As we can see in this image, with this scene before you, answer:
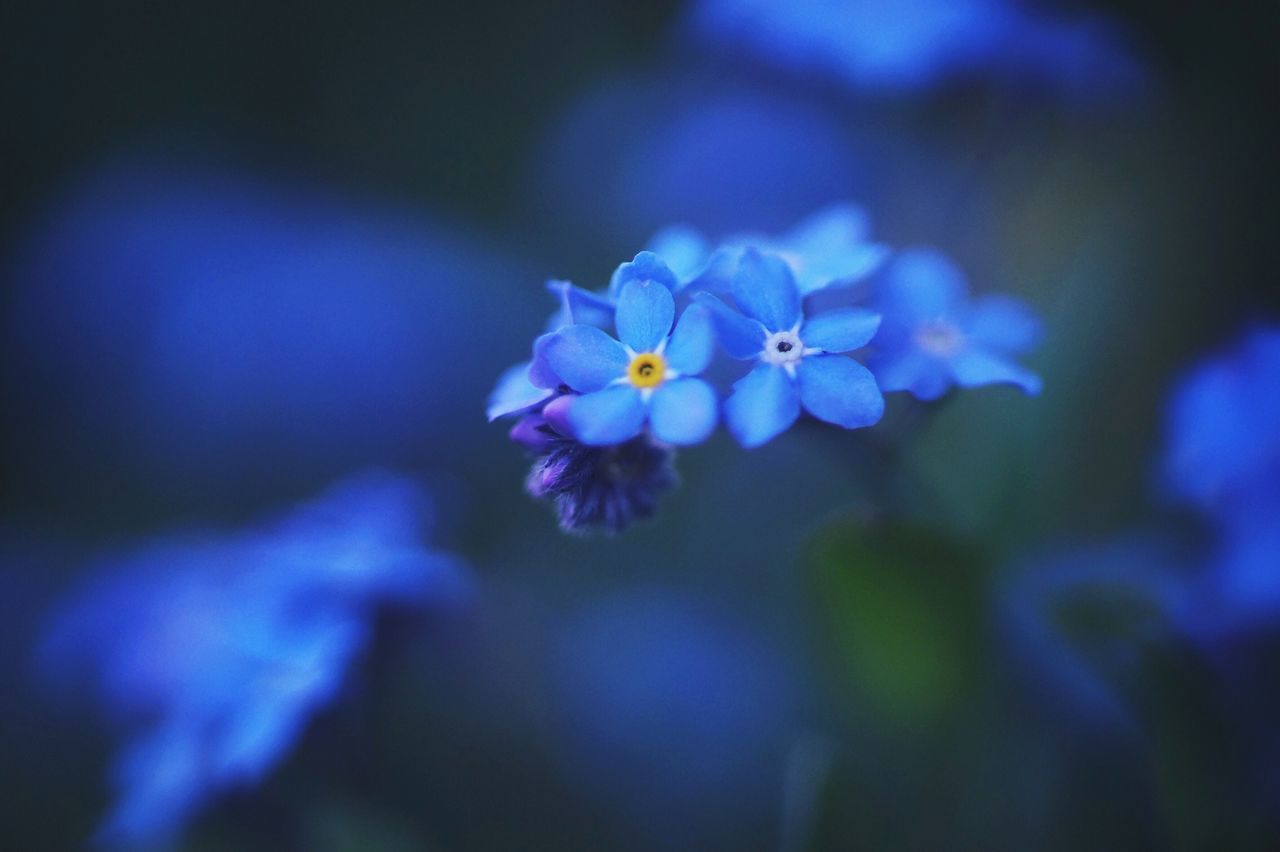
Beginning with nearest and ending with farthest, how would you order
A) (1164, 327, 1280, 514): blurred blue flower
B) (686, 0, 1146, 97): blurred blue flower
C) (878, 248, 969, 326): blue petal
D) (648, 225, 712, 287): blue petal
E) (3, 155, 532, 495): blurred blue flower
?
1. (648, 225, 712, 287): blue petal
2. (878, 248, 969, 326): blue petal
3. (1164, 327, 1280, 514): blurred blue flower
4. (686, 0, 1146, 97): blurred blue flower
5. (3, 155, 532, 495): blurred blue flower

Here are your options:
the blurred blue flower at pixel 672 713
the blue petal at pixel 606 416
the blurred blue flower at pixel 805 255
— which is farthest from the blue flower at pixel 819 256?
the blurred blue flower at pixel 672 713

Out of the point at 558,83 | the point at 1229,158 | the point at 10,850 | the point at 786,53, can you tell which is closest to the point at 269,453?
the point at 10,850

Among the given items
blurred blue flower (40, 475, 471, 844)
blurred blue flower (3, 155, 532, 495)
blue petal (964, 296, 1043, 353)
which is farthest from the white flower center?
blurred blue flower (3, 155, 532, 495)

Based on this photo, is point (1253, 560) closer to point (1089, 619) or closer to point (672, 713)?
point (1089, 619)

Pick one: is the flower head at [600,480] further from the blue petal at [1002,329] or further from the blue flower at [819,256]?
the blue petal at [1002,329]

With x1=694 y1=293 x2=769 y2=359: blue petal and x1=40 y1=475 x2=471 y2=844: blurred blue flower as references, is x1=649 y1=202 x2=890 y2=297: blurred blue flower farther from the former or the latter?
x1=40 y1=475 x2=471 y2=844: blurred blue flower

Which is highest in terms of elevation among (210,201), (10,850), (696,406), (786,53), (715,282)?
(210,201)

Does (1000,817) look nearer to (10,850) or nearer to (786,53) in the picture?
(786,53)
